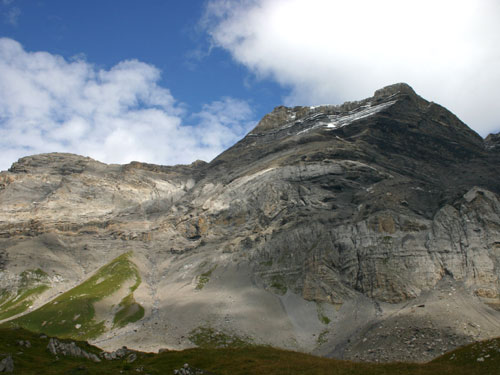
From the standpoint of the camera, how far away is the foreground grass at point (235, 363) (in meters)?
38.1

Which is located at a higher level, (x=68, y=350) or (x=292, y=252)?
(x=292, y=252)

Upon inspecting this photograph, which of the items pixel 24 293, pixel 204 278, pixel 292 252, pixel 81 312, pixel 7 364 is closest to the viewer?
pixel 7 364

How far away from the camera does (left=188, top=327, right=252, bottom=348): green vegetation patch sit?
82.2m

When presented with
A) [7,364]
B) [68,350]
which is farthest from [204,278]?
[7,364]

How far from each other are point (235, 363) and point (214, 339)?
39.1 m

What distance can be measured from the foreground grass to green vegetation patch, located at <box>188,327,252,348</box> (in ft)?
95.8

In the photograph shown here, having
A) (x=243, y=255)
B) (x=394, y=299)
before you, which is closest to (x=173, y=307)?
(x=243, y=255)

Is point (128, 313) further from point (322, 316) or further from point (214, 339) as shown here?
point (322, 316)

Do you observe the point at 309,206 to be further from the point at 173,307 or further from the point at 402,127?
the point at 402,127

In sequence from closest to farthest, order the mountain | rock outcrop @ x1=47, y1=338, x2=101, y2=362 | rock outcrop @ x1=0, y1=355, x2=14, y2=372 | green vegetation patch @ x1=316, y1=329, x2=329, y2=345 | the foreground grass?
rock outcrop @ x1=0, y1=355, x2=14, y2=372, the foreground grass, rock outcrop @ x1=47, y1=338, x2=101, y2=362, green vegetation patch @ x1=316, y1=329, x2=329, y2=345, the mountain

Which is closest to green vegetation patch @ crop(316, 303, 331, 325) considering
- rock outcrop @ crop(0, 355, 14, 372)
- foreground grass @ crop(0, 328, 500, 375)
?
foreground grass @ crop(0, 328, 500, 375)

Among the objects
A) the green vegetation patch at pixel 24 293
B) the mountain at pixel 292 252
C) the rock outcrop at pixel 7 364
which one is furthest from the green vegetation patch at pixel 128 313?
the rock outcrop at pixel 7 364

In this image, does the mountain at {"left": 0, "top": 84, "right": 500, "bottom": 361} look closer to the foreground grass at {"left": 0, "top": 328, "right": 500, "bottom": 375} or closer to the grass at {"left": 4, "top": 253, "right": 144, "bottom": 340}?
the grass at {"left": 4, "top": 253, "right": 144, "bottom": 340}

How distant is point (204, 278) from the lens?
118 metres
